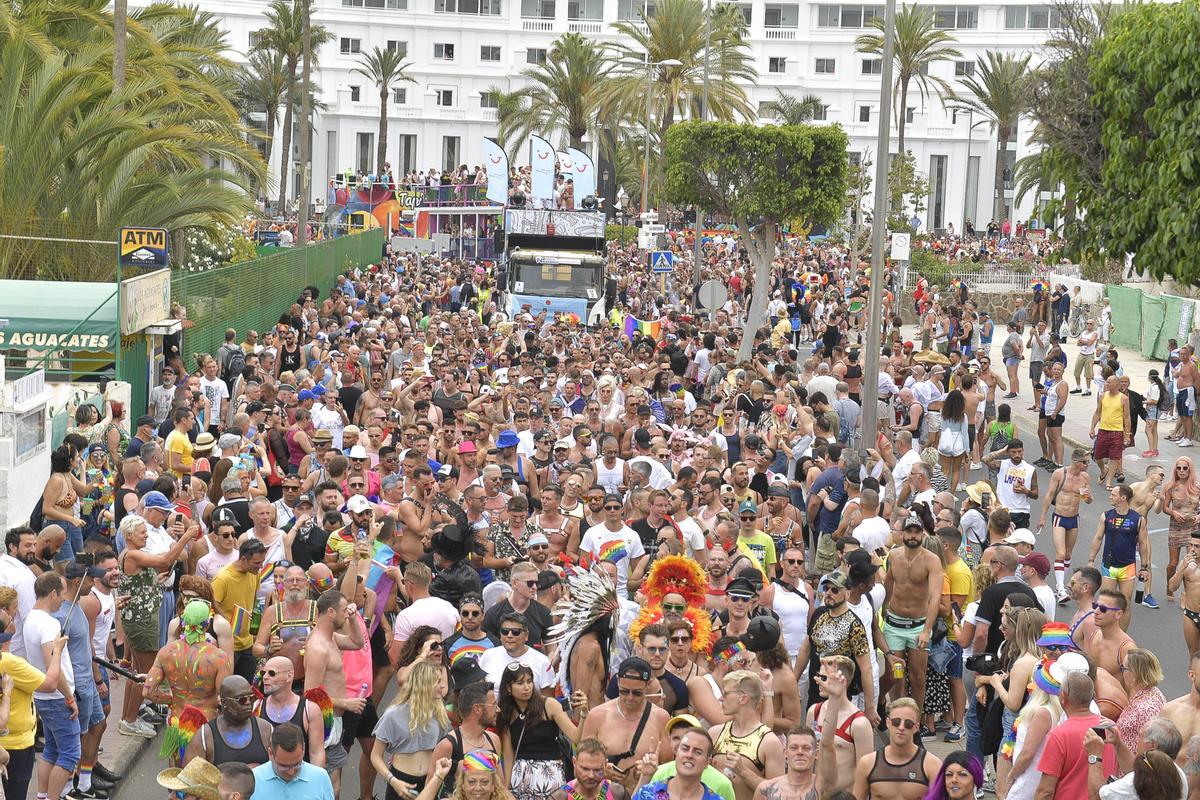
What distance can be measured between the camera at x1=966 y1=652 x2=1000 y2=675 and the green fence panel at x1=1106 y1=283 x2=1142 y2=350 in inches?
1230

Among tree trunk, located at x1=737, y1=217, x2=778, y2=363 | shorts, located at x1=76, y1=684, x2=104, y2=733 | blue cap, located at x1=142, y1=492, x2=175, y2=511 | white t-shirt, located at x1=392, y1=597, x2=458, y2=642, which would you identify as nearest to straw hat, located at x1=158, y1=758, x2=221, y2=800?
white t-shirt, located at x1=392, y1=597, x2=458, y2=642

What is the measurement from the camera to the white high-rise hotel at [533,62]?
8581 centimetres

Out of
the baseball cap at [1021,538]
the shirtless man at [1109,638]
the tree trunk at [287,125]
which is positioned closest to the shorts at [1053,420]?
the baseball cap at [1021,538]

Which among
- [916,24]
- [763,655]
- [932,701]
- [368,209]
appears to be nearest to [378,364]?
[932,701]

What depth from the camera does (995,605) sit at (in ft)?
34.0

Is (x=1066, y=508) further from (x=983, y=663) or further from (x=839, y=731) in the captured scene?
(x=839, y=731)

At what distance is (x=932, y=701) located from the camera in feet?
36.7

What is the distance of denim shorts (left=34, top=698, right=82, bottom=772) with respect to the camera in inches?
357

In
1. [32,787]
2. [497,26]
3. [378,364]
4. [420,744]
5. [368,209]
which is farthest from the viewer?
[497,26]

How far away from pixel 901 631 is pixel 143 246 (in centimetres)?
1242

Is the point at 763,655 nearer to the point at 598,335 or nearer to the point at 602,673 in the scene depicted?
the point at 602,673

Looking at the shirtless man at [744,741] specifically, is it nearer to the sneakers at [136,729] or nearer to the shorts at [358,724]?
the shorts at [358,724]

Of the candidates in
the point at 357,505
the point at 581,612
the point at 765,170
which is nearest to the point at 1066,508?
the point at 357,505

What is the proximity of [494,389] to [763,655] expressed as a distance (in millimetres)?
9958
